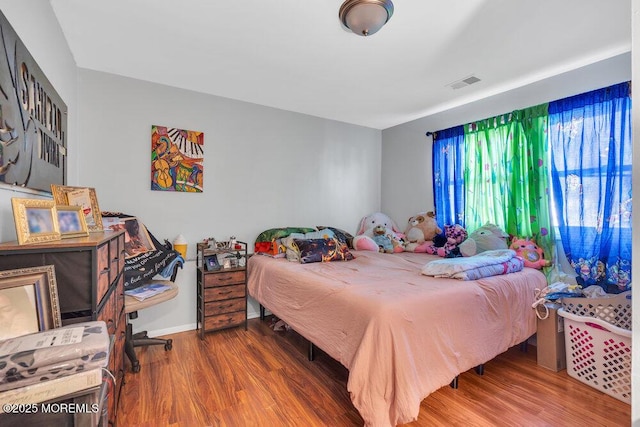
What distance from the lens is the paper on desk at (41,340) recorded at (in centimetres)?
73

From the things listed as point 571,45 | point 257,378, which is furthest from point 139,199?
point 571,45

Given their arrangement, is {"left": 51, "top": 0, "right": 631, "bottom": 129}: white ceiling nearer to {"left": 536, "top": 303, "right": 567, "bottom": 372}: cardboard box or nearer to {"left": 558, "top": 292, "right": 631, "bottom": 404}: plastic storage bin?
{"left": 558, "top": 292, "right": 631, "bottom": 404}: plastic storage bin

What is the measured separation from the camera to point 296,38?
2107 millimetres

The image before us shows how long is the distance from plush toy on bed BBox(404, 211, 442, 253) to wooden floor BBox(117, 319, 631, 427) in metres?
1.35

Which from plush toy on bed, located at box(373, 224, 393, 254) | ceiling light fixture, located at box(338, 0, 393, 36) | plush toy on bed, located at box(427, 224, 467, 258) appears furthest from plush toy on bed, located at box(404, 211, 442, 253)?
ceiling light fixture, located at box(338, 0, 393, 36)

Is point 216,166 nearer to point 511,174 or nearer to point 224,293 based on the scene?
point 224,293

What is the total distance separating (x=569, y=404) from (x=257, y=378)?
6.70ft

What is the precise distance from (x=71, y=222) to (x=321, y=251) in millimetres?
1980

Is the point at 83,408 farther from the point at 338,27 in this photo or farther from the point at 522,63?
the point at 522,63

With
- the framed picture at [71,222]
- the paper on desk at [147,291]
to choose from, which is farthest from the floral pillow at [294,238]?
the framed picture at [71,222]

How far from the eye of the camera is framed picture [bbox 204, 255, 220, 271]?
2.92 metres

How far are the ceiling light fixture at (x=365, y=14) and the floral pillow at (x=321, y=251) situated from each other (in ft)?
6.13

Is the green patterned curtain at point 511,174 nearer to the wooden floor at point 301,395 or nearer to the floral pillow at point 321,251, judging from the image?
the wooden floor at point 301,395

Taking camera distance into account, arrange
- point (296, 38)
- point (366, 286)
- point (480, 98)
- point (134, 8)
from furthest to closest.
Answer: point (480, 98)
point (296, 38)
point (366, 286)
point (134, 8)
